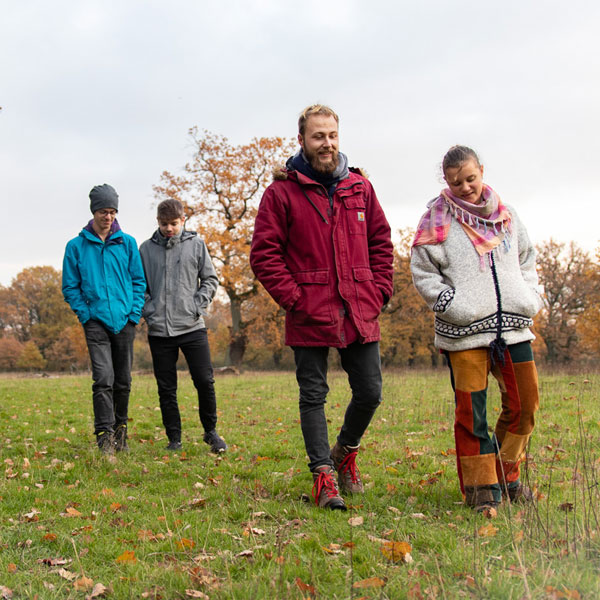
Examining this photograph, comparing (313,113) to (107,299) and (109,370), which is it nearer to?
(107,299)

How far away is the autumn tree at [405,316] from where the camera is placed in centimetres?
3775

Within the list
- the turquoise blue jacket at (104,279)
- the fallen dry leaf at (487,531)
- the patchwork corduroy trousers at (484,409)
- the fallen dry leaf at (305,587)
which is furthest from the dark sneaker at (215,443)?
the fallen dry leaf at (305,587)

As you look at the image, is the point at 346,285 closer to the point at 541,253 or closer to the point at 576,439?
the point at 576,439

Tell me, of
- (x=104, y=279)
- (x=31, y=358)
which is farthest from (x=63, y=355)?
(x=104, y=279)

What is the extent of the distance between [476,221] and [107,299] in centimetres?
359

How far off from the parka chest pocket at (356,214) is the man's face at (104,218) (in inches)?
111

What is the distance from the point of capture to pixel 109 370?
5.66 m

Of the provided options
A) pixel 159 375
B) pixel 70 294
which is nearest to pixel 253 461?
pixel 159 375

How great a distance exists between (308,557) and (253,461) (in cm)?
270

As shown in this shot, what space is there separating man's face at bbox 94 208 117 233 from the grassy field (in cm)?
218

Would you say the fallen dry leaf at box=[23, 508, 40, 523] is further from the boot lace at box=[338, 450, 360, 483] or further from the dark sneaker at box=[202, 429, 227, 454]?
the dark sneaker at box=[202, 429, 227, 454]

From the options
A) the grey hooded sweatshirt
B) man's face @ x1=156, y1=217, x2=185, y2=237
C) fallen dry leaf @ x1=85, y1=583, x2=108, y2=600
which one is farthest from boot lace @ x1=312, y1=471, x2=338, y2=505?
man's face @ x1=156, y1=217, x2=185, y2=237

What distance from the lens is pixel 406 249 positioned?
39.8m

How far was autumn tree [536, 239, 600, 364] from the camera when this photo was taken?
3947 centimetres
